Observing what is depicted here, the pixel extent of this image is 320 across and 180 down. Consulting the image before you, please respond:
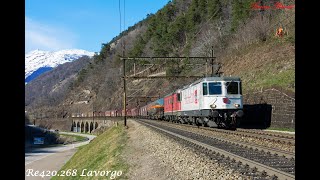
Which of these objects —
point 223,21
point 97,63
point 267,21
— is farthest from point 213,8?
point 97,63

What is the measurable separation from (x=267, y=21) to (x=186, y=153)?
37.9m

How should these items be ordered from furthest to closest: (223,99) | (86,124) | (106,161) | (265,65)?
1. (86,124)
2. (265,65)
3. (223,99)
4. (106,161)

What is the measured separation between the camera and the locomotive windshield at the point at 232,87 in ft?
78.2

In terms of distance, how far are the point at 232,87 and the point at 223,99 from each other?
101 centimetres

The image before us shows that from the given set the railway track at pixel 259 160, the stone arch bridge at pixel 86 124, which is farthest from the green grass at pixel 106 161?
the stone arch bridge at pixel 86 124

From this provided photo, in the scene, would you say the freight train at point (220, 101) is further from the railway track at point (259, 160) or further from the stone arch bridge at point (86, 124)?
the stone arch bridge at point (86, 124)

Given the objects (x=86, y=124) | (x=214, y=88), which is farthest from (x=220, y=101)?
(x=86, y=124)

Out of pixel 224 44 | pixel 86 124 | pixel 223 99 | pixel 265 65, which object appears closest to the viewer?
pixel 223 99

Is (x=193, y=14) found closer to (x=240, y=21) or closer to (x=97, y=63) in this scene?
(x=240, y=21)

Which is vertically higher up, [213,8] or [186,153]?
[213,8]

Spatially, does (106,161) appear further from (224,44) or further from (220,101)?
(224,44)

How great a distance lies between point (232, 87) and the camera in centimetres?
2392
